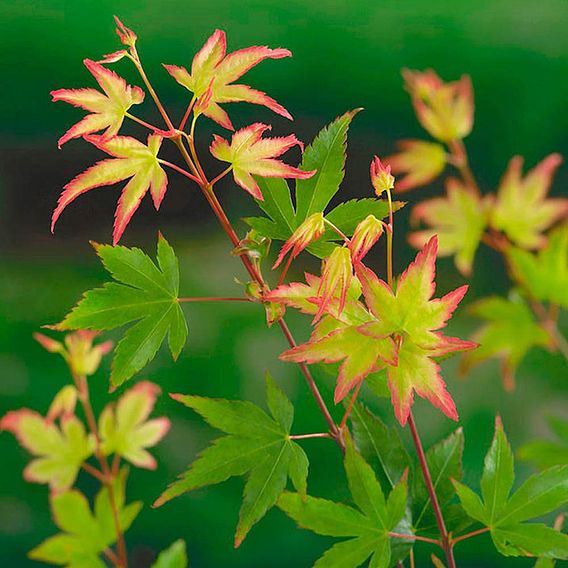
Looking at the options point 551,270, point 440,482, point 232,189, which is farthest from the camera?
point 232,189

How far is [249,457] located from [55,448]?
0.30 m

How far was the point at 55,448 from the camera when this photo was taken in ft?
2.02

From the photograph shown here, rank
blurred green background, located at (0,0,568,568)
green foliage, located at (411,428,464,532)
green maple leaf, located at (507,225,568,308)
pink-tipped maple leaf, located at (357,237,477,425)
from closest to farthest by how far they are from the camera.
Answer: pink-tipped maple leaf, located at (357,237,477,425), green foliage, located at (411,428,464,532), green maple leaf, located at (507,225,568,308), blurred green background, located at (0,0,568,568)

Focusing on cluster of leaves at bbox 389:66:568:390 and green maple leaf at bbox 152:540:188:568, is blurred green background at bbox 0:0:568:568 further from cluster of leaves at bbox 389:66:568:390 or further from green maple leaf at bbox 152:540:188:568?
green maple leaf at bbox 152:540:188:568

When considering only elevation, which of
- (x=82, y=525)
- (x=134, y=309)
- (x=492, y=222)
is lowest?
(x=82, y=525)

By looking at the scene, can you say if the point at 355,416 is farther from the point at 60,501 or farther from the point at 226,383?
the point at 226,383

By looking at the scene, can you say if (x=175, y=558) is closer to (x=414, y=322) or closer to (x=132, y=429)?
(x=132, y=429)

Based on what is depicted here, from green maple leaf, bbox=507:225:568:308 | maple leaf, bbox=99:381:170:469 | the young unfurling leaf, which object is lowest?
maple leaf, bbox=99:381:170:469

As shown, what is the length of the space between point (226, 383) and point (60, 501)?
1.39 feet

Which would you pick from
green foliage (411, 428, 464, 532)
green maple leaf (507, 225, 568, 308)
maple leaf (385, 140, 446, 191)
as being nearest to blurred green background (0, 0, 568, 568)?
maple leaf (385, 140, 446, 191)

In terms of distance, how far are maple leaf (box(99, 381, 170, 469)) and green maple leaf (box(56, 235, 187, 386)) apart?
27 centimetres

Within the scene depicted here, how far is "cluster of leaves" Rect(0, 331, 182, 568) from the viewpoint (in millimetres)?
585

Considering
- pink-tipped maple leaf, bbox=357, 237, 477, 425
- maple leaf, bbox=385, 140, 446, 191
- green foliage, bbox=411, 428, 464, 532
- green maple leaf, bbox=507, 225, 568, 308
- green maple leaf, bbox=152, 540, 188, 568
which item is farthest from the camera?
maple leaf, bbox=385, 140, 446, 191

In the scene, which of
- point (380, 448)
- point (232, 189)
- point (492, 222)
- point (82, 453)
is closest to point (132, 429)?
point (82, 453)
